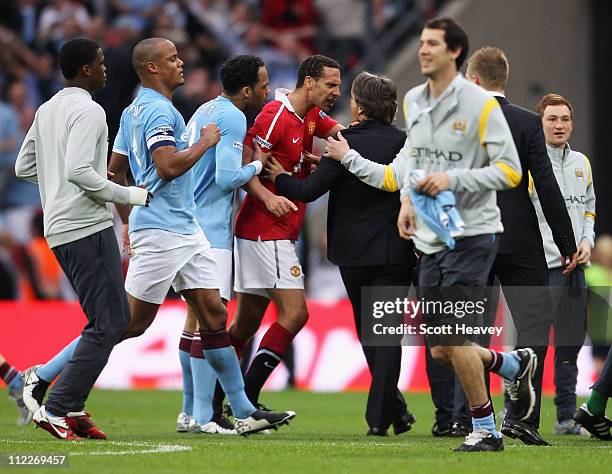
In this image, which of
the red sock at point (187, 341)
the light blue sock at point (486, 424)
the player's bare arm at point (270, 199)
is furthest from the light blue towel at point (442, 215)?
the red sock at point (187, 341)

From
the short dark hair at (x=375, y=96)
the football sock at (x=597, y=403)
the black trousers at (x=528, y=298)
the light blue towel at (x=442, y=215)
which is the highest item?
the short dark hair at (x=375, y=96)

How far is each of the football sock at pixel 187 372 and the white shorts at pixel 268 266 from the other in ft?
2.46

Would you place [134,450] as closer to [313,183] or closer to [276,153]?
[313,183]

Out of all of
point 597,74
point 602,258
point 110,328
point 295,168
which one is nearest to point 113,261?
point 110,328

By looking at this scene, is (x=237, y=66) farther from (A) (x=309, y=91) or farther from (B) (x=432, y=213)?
(B) (x=432, y=213)

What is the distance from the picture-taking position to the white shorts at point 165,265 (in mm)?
8617

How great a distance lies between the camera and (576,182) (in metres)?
9.63

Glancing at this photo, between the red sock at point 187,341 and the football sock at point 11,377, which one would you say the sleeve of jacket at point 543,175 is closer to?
the red sock at point 187,341

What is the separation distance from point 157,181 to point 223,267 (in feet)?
2.96

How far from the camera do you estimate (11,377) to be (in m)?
10.4

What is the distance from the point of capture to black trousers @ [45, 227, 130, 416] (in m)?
8.07

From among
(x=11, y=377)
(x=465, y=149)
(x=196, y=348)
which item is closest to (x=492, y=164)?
(x=465, y=149)

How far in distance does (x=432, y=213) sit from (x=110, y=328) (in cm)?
221

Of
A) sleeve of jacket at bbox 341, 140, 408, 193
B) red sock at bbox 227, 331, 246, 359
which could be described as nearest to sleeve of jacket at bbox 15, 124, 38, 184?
red sock at bbox 227, 331, 246, 359
